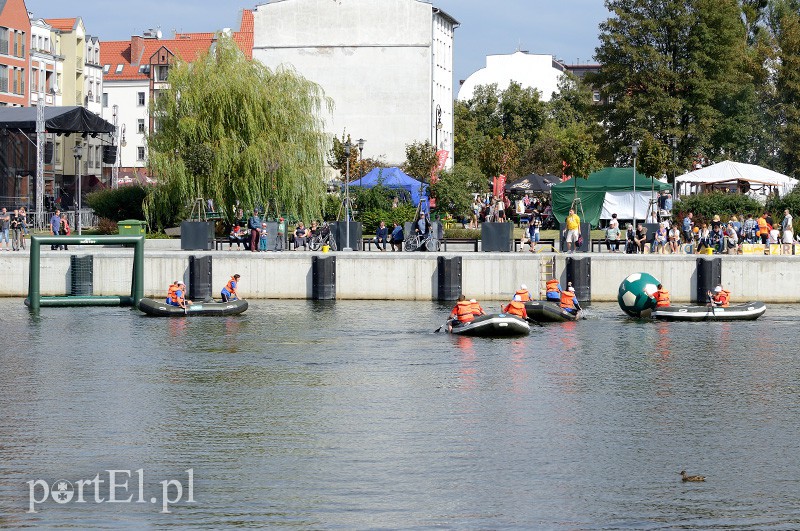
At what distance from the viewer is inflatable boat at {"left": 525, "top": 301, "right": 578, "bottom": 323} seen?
4405cm

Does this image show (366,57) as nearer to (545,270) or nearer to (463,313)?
(545,270)

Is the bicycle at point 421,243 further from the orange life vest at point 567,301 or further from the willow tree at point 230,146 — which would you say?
the willow tree at point 230,146

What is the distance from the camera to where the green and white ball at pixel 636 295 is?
45594mm

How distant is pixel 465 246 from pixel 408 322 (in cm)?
1315

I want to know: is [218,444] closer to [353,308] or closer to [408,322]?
[408,322]

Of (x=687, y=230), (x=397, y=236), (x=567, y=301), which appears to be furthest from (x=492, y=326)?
(x=687, y=230)

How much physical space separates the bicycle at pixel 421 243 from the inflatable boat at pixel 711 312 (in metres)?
10.7

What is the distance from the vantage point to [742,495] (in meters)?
22.4

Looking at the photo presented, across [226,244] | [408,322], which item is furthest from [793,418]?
[226,244]

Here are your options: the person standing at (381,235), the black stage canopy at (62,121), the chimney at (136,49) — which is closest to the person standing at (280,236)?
the person standing at (381,235)

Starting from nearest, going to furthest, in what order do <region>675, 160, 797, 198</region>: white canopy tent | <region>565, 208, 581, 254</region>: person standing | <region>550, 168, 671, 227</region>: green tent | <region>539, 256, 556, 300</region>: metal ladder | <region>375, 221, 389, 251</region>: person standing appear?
<region>539, 256, 556, 300</region>: metal ladder < <region>565, 208, 581, 254</region>: person standing < <region>375, 221, 389, 251</region>: person standing < <region>675, 160, 797, 198</region>: white canopy tent < <region>550, 168, 671, 227</region>: green tent

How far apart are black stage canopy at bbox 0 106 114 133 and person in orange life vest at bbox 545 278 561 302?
3523 cm

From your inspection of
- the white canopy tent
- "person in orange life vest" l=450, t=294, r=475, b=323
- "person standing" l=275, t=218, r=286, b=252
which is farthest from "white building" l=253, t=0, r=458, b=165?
"person in orange life vest" l=450, t=294, r=475, b=323

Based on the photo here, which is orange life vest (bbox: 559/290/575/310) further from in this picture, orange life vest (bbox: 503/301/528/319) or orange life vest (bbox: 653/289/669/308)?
orange life vest (bbox: 503/301/528/319)
